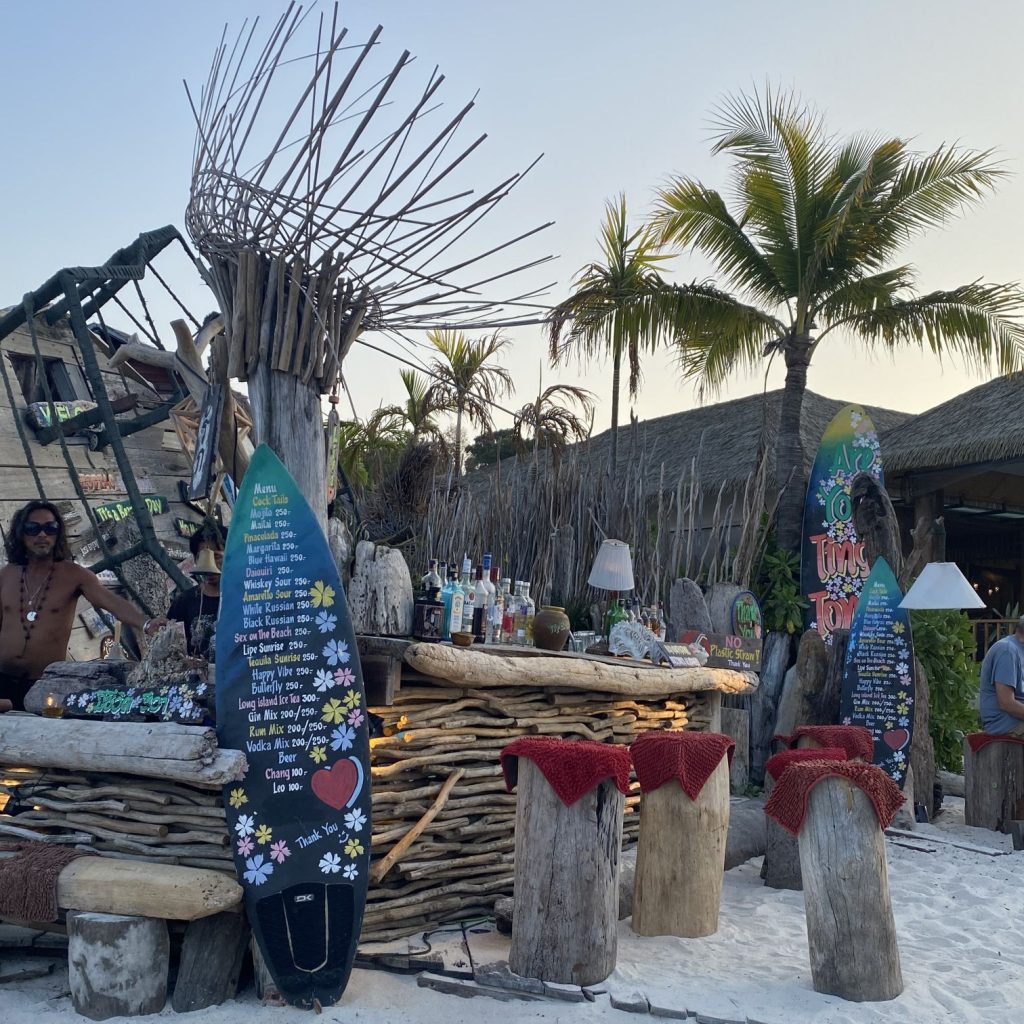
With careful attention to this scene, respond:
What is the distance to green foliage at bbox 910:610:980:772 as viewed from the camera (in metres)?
8.79

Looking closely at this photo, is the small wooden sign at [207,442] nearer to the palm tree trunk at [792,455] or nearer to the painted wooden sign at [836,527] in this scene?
the painted wooden sign at [836,527]

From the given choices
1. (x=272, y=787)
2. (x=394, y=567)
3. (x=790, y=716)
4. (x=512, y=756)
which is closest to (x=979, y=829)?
(x=790, y=716)

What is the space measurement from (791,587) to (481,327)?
5.31m

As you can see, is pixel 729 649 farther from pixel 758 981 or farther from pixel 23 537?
pixel 23 537

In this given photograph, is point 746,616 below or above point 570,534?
below

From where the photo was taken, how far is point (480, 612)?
5.25 m

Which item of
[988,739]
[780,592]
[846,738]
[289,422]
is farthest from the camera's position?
[780,592]

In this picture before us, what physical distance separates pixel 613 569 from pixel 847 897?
318 cm

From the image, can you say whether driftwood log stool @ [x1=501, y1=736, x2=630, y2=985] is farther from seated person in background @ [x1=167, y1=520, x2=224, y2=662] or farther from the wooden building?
the wooden building

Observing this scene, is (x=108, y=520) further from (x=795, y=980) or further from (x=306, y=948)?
(x=795, y=980)

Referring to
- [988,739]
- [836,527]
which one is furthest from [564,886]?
[836,527]

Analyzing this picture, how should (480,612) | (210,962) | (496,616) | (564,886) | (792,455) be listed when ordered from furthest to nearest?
(792,455) → (496,616) → (480,612) → (564,886) → (210,962)

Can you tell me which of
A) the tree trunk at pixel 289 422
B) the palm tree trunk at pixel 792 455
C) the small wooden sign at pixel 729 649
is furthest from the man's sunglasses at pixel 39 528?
the palm tree trunk at pixel 792 455

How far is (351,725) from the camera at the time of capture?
3990 mm
